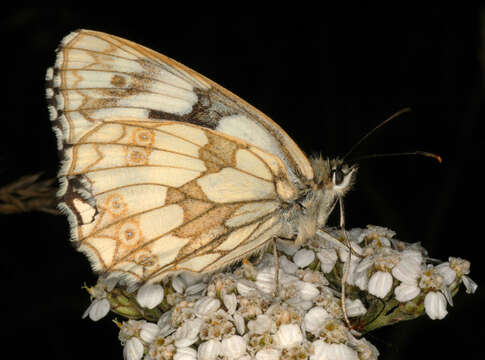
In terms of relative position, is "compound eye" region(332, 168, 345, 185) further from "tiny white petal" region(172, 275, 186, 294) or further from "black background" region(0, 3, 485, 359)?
"black background" region(0, 3, 485, 359)

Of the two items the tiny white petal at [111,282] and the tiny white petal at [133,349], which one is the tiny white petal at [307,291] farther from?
the tiny white petal at [111,282]

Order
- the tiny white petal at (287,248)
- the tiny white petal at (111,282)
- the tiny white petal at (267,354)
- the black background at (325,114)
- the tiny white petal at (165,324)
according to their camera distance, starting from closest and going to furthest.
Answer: the tiny white petal at (267,354), the tiny white petal at (165,324), the tiny white petal at (111,282), the tiny white petal at (287,248), the black background at (325,114)

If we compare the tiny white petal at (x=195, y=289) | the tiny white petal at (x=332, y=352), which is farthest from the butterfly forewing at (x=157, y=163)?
the tiny white petal at (x=332, y=352)

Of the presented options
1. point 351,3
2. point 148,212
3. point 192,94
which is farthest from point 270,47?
point 148,212

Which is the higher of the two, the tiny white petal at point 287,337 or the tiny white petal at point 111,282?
the tiny white petal at point 111,282

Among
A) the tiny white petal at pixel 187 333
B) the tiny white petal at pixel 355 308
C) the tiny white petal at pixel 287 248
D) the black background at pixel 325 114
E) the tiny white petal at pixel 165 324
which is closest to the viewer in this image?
the tiny white petal at pixel 187 333

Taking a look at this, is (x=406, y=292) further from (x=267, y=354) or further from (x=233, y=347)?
(x=233, y=347)
